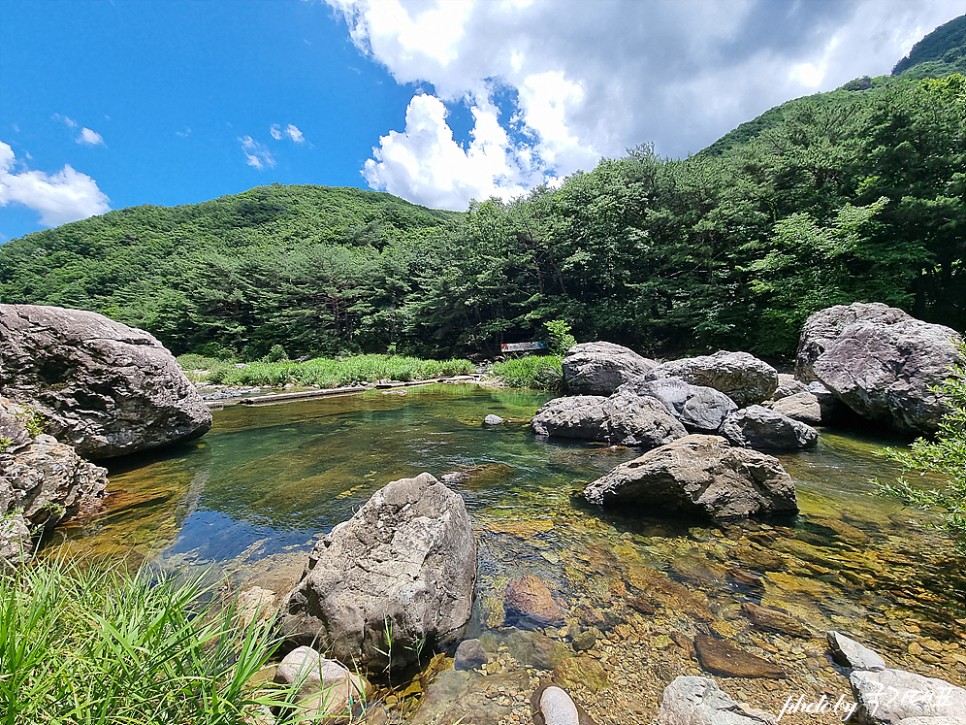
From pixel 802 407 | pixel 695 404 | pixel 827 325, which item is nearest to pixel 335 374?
pixel 695 404

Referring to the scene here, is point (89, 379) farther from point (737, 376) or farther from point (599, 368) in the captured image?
point (737, 376)

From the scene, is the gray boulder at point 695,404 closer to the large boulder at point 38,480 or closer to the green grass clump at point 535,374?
the green grass clump at point 535,374

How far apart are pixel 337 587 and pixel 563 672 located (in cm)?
164

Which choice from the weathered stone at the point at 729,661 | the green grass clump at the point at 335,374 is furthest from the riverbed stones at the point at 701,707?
the green grass clump at the point at 335,374

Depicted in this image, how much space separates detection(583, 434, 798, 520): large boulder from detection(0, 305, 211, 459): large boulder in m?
7.98

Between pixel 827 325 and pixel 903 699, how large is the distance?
12566mm

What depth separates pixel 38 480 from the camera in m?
4.51

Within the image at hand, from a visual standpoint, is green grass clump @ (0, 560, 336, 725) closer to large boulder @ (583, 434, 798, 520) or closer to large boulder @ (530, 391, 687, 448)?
large boulder @ (583, 434, 798, 520)

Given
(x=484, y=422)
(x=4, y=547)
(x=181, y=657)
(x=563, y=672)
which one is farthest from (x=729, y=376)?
(x=4, y=547)

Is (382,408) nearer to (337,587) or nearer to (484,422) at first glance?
(484,422)

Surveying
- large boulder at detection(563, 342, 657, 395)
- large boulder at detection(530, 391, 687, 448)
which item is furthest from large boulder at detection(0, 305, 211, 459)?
large boulder at detection(563, 342, 657, 395)

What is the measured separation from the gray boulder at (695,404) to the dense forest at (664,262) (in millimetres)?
12355

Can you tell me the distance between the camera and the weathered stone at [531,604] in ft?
10.9

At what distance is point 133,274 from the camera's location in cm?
5131
